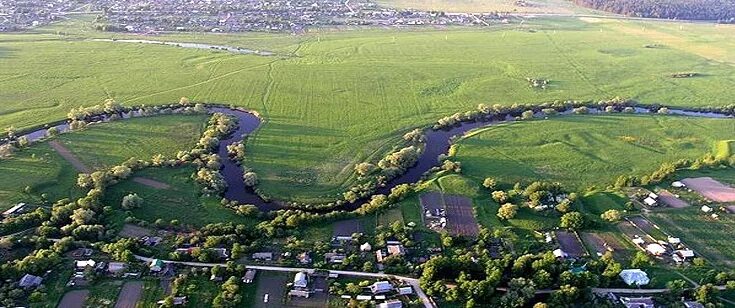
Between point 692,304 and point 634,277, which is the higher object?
point 634,277

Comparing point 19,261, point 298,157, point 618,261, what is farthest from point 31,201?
point 618,261

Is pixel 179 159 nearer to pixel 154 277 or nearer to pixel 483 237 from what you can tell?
pixel 154 277

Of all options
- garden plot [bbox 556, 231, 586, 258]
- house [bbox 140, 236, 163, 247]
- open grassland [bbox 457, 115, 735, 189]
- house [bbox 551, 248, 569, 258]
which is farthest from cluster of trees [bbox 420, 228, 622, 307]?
house [bbox 140, 236, 163, 247]

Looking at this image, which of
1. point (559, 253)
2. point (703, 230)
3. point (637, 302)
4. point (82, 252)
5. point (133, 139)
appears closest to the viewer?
point (637, 302)

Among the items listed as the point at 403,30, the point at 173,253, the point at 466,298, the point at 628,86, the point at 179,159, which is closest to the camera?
the point at 466,298

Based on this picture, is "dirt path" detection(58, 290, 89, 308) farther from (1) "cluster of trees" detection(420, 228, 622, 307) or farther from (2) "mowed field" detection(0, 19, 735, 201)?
(1) "cluster of trees" detection(420, 228, 622, 307)

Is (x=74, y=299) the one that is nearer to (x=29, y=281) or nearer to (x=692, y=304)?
(x=29, y=281)

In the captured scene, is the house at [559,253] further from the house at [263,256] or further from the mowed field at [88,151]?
the mowed field at [88,151]

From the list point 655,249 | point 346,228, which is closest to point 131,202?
point 346,228
